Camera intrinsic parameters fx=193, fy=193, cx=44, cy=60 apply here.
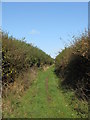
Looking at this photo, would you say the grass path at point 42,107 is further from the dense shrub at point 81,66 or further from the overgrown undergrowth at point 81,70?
the dense shrub at point 81,66

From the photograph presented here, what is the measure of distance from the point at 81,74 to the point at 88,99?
14.0ft

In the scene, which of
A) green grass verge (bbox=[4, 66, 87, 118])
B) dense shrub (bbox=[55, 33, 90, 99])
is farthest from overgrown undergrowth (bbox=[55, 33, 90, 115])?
green grass verge (bbox=[4, 66, 87, 118])

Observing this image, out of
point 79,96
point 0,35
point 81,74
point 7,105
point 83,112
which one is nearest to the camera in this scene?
point 83,112

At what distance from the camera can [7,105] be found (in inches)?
396

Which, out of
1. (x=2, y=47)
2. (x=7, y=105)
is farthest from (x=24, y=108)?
(x=2, y=47)

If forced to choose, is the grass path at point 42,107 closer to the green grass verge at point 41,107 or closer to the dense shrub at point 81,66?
the green grass verge at point 41,107

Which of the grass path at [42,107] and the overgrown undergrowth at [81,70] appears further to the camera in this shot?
the overgrown undergrowth at [81,70]

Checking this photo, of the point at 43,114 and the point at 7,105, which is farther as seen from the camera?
the point at 7,105

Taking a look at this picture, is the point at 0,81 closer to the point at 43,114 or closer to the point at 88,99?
the point at 43,114

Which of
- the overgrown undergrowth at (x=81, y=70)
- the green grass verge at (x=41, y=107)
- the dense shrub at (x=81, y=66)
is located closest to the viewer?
the green grass verge at (x=41, y=107)

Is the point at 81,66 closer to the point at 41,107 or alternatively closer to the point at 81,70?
the point at 81,70

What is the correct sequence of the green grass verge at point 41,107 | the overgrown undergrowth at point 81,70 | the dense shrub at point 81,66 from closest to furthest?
the green grass verge at point 41,107, the overgrown undergrowth at point 81,70, the dense shrub at point 81,66

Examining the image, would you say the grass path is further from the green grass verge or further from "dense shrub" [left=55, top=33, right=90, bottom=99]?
"dense shrub" [left=55, top=33, right=90, bottom=99]

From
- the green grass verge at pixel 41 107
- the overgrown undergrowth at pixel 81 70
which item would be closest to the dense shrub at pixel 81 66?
the overgrown undergrowth at pixel 81 70
